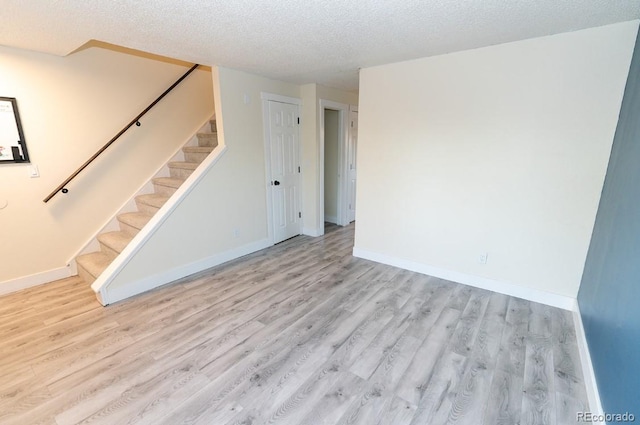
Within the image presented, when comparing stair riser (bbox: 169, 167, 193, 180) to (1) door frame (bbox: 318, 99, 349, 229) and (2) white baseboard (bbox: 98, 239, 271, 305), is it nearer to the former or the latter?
(2) white baseboard (bbox: 98, 239, 271, 305)

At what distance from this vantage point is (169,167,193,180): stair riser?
12.5ft

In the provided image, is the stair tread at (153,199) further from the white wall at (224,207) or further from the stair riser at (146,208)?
the white wall at (224,207)

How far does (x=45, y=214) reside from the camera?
3.10 metres

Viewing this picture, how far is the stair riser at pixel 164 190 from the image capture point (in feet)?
12.1

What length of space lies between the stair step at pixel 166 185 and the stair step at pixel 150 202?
0.27 ft

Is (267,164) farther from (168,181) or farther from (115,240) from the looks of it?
(115,240)

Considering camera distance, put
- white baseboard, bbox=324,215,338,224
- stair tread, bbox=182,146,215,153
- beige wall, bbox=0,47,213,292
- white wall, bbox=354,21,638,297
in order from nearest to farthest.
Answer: white wall, bbox=354,21,638,297 < beige wall, bbox=0,47,213,292 < stair tread, bbox=182,146,215,153 < white baseboard, bbox=324,215,338,224

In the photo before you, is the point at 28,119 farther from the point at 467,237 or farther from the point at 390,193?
the point at 467,237

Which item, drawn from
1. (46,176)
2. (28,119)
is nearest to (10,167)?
(46,176)

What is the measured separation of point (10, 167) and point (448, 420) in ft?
14.3

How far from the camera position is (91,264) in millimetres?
3158

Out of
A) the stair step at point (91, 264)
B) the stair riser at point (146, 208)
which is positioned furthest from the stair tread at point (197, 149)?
the stair step at point (91, 264)

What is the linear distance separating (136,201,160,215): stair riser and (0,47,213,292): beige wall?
0.64 feet

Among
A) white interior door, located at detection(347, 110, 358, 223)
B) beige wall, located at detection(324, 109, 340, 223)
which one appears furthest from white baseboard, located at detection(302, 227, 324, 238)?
white interior door, located at detection(347, 110, 358, 223)
